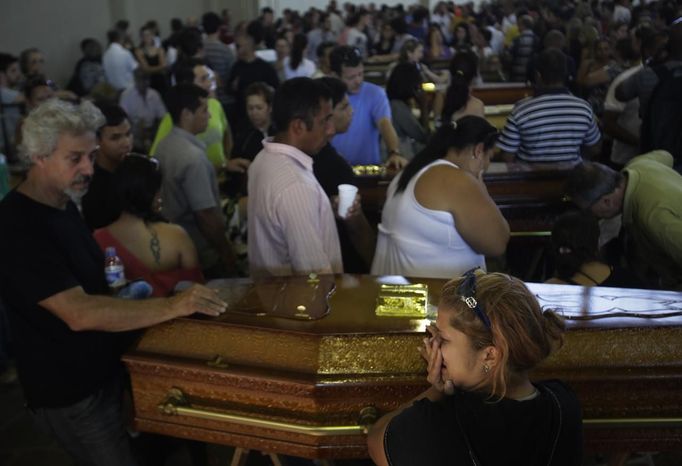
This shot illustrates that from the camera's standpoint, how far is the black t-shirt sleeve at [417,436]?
4.21 feet

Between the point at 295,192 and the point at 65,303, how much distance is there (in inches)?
32.4

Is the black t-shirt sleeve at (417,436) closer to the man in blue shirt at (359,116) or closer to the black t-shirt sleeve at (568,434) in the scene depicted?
the black t-shirt sleeve at (568,434)

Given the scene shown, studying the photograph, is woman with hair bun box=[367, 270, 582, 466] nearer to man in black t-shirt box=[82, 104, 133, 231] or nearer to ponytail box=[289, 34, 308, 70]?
man in black t-shirt box=[82, 104, 133, 231]

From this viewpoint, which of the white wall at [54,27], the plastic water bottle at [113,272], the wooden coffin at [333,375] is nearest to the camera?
the wooden coffin at [333,375]

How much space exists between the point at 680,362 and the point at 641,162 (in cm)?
149

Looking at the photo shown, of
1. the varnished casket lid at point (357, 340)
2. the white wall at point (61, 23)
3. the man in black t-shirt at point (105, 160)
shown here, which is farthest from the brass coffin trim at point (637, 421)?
the white wall at point (61, 23)

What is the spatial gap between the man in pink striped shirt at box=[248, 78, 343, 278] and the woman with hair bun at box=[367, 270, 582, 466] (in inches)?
38.6

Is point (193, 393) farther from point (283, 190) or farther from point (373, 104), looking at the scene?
point (373, 104)

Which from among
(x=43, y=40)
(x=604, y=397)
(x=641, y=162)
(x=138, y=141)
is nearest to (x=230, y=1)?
(x=43, y=40)

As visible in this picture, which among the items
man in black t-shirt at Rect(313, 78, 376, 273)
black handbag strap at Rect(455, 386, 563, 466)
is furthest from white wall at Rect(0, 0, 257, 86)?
black handbag strap at Rect(455, 386, 563, 466)

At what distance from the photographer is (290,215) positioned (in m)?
2.27

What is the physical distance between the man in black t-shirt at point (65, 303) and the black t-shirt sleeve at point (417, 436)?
768 mm

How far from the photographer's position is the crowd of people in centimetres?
133

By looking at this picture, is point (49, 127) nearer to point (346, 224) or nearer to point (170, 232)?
point (170, 232)
